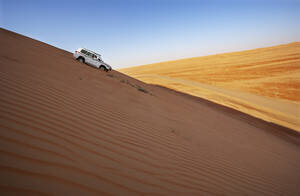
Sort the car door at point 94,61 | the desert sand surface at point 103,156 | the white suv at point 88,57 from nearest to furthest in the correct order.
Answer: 1. the desert sand surface at point 103,156
2. the white suv at point 88,57
3. the car door at point 94,61

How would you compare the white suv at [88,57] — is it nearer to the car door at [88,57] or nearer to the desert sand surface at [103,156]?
the car door at [88,57]

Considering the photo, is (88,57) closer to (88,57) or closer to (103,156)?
(88,57)

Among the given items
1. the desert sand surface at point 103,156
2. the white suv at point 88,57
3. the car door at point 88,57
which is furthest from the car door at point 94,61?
the desert sand surface at point 103,156

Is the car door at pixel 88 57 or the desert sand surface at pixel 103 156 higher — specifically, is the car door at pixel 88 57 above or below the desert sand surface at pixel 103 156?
Answer: above

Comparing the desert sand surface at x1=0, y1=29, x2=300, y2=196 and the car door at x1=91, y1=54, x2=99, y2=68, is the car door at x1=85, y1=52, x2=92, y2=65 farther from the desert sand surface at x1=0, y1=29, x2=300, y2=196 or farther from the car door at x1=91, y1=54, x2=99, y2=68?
the desert sand surface at x1=0, y1=29, x2=300, y2=196

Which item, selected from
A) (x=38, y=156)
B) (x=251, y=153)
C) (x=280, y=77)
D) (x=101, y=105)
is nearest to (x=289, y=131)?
(x=251, y=153)

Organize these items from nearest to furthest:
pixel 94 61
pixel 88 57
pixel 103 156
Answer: pixel 103 156
pixel 88 57
pixel 94 61

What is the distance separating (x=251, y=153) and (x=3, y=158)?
18.5 ft

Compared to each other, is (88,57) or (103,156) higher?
(88,57)

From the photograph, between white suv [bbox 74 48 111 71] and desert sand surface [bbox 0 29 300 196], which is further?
white suv [bbox 74 48 111 71]

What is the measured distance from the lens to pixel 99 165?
205cm

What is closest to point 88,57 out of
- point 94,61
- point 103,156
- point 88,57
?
point 88,57

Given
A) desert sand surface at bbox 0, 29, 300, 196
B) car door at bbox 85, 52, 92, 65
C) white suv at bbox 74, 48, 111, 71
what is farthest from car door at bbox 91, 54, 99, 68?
desert sand surface at bbox 0, 29, 300, 196

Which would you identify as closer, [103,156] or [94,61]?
[103,156]
